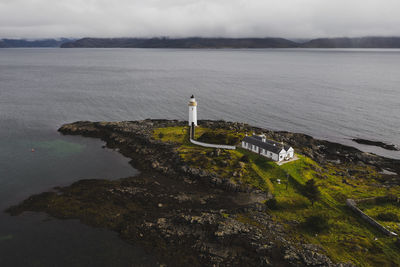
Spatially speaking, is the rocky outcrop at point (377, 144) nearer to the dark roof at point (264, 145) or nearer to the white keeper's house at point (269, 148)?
the white keeper's house at point (269, 148)

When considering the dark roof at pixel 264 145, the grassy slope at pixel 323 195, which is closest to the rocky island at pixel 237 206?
the grassy slope at pixel 323 195

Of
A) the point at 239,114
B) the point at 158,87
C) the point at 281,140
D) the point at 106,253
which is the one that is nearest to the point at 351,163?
the point at 281,140

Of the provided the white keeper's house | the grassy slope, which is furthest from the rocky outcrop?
the white keeper's house

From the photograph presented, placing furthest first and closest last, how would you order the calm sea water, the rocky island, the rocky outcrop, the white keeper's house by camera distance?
1. the rocky outcrop
2. the white keeper's house
3. the calm sea water
4. the rocky island

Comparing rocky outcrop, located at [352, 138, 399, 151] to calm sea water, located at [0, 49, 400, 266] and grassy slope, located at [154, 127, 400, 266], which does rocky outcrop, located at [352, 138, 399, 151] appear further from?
grassy slope, located at [154, 127, 400, 266]

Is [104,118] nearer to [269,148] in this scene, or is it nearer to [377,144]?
[269,148]

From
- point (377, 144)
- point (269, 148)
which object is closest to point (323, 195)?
point (269, 148)
